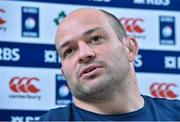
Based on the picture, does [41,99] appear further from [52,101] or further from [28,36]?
[28,36]

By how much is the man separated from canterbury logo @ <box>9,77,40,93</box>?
54 centimetres

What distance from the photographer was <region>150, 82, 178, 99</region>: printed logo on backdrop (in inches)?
61.6

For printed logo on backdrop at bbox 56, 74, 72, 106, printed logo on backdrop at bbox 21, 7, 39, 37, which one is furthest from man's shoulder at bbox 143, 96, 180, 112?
printed logo on backdrop at bbox 21, 7, 39, 37

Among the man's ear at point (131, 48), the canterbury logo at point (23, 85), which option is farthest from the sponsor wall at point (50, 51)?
the man's ear at point (131, 48)

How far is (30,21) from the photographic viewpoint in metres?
1.50

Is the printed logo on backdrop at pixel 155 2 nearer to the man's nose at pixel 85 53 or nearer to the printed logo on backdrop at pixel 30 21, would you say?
the printed logo on backdrop at pixel 30 21

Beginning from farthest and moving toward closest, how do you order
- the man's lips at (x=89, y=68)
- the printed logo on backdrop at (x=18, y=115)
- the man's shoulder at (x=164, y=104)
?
the printed logo on backdrop at (x=18, y=115) → the man's shoulder at (x=164, y=104) → the man's lips at (x=89, y=68)

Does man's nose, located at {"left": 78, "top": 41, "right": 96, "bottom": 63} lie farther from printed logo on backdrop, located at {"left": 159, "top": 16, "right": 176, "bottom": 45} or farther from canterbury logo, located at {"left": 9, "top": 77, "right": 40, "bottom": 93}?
printed logo on backdrop, located at {"left": 159, "top": 16, "right": 176, "bottom": 45}

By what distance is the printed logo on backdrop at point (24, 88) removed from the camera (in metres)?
1.45

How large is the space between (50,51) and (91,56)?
0.63 metres

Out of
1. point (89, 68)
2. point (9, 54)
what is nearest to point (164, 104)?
point (89, 68)

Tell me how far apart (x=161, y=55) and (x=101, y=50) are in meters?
0.72

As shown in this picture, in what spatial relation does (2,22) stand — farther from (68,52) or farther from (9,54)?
(68,52)

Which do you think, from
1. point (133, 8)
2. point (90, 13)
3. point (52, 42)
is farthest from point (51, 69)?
point (90, 13)
